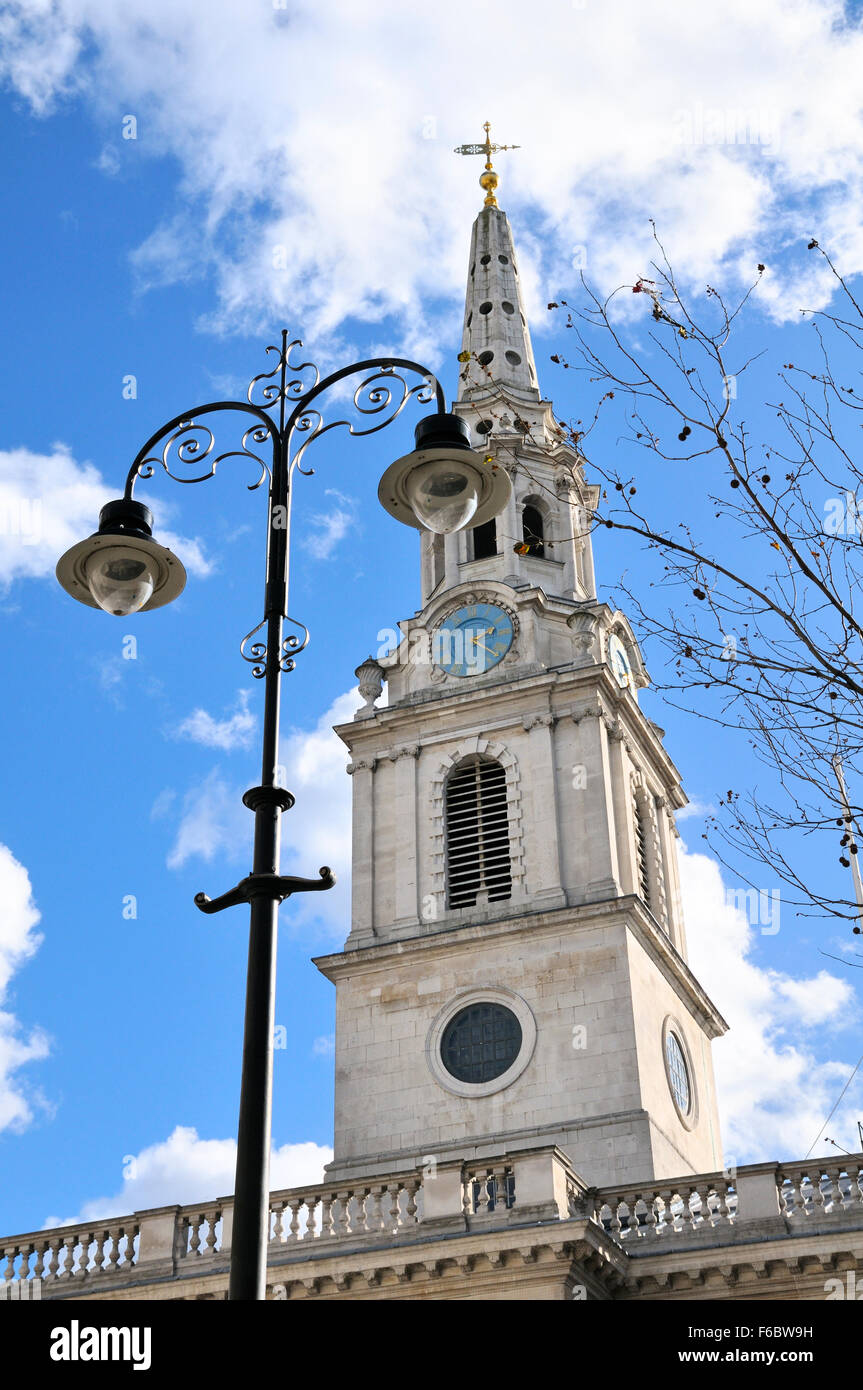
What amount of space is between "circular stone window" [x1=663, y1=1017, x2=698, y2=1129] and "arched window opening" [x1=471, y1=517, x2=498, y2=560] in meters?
13.4

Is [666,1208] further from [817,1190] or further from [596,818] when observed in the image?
[596,818]

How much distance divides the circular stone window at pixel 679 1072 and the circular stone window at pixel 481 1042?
3406 millimetres

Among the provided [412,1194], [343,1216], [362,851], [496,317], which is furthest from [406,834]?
[496,317]

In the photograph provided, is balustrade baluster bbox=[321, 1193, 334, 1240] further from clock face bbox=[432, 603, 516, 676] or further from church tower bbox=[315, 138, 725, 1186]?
clock face bbox=[432, 603, 516, 676]

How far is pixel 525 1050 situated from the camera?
32438 mm

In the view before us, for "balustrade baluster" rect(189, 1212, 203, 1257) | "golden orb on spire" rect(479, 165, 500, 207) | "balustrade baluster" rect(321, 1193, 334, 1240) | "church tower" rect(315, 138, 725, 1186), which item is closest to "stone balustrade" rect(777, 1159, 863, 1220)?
"church tower" rect(315, 138, 725, 1186)

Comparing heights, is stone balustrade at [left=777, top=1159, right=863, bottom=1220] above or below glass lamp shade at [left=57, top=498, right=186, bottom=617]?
below

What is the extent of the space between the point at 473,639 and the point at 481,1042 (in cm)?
1062

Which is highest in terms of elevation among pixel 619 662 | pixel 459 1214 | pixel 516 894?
pixel 619 662

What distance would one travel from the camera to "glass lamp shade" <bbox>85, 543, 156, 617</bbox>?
38.0 feet

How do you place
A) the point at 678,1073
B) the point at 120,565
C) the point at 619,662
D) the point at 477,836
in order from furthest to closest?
the point at 619,662, the point at 477,836, the point at 678,1073, the point at 120,565

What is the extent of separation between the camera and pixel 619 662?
4031cm

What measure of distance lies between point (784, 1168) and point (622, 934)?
30.2ft
